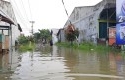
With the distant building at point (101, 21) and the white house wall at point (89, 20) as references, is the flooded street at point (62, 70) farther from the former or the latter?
the white house wall at point (89, 20)

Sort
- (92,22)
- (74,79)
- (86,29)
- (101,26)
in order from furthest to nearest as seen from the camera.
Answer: (86,29), (92,22), (101,26), (74,79)

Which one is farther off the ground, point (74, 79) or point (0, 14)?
point (0, 14)

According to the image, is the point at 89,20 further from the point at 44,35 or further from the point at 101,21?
the point at 44,35

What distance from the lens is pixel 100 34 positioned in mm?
47781

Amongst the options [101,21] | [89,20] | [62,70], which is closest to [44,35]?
[89,20]

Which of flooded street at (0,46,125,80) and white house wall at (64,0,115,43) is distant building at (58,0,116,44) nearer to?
white house wall at (64,0,115,43)

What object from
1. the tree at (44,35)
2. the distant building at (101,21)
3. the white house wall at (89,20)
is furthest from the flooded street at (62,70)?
the tree at (44,35)

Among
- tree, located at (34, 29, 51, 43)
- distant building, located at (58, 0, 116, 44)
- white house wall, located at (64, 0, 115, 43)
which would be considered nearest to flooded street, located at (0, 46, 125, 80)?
distant building, located at (58, 0, 116, 44)

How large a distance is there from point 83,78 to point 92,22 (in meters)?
40.5

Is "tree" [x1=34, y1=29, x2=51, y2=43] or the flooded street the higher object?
"tree" [x1=34, y1=29, x2=51, y2=43]

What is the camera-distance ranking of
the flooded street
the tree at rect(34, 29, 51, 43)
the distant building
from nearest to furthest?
the flooded street, the distant building, the tree at rect(34, 29, 51, 43)

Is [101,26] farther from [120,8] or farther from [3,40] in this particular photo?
[3,40]

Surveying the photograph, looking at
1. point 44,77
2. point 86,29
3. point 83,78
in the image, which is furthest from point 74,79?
point 86,29

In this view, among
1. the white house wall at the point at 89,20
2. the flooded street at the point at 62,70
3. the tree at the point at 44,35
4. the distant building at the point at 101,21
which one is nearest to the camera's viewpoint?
the flooded street at the point at 62,70
